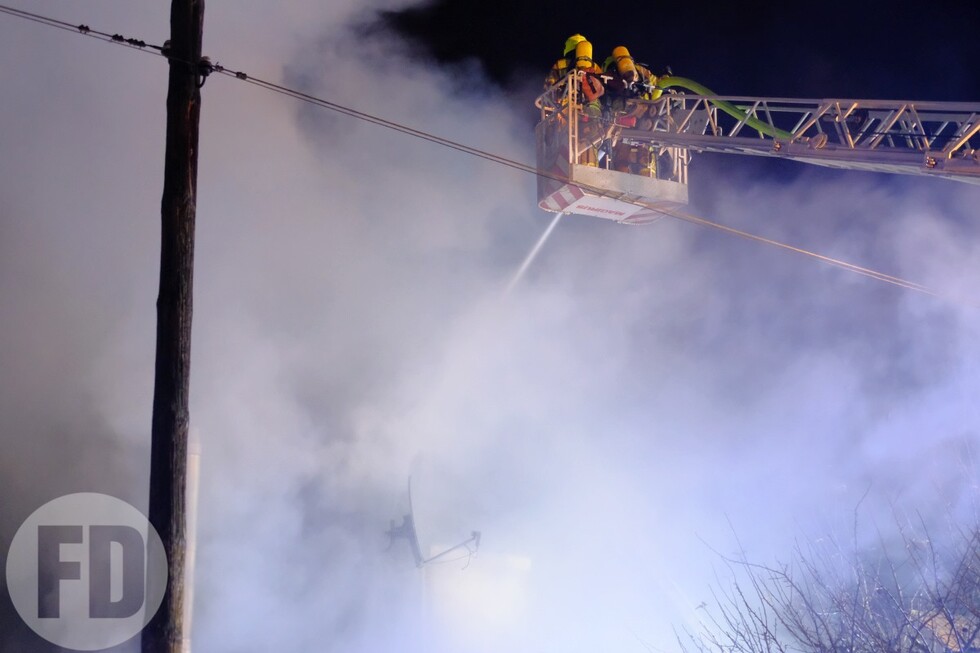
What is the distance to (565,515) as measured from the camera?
1573cm

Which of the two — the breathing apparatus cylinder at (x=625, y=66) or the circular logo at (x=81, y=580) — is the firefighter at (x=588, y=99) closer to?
the breathing apparatus cylinder at (x=625, y=66)

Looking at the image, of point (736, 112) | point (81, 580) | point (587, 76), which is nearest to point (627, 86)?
point (587, 76)

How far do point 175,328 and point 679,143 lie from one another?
583 cm

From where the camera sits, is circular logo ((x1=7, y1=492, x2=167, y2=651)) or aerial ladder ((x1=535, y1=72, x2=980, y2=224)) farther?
circular logo ((x1=7, y1=492, x2=167, y2=651))

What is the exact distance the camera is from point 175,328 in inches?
190

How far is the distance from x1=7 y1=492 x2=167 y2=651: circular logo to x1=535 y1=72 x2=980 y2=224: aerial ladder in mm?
7562

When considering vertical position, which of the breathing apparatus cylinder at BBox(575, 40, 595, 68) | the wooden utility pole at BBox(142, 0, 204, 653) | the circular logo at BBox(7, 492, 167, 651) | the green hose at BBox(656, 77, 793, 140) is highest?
the breathing apparatus cylinder at BBox(575, 40, 595, 68)

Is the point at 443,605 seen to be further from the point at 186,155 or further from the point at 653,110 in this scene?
the point at 186,155

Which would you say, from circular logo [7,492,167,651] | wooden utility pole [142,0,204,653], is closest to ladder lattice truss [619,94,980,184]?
wooden utility pole [142,0,204,653]

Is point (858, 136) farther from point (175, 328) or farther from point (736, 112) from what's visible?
point (175, 328)

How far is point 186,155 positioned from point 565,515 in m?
12.0

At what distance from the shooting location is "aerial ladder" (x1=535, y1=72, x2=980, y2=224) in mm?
7574

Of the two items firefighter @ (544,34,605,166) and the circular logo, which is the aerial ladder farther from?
the circular logo

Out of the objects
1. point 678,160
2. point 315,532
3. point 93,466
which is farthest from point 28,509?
point 678,160
